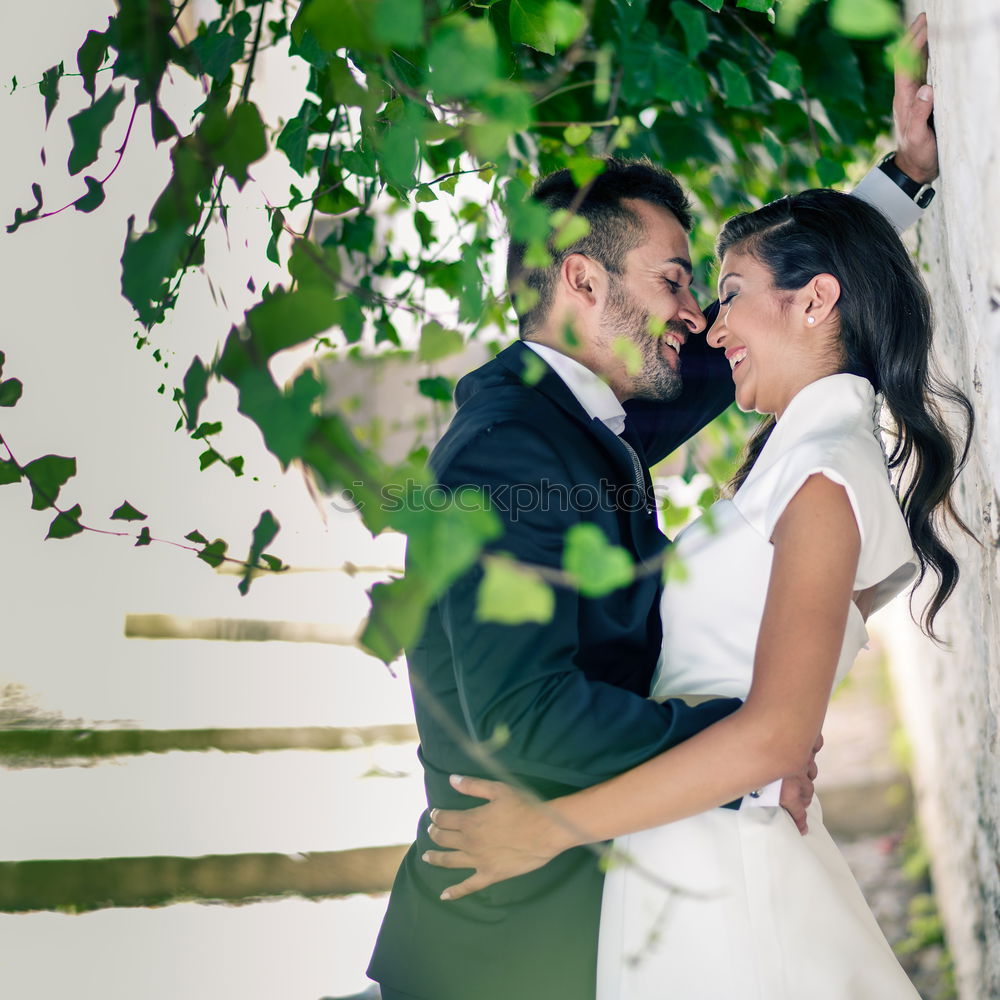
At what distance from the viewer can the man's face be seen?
5.88ft

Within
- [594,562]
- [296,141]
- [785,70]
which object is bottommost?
[594,562]

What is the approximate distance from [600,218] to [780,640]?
3.19 feet

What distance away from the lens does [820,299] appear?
1.47 m

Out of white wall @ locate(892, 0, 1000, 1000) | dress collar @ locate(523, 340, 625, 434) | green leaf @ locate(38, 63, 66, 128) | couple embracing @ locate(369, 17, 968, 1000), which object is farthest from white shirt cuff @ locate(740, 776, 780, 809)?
green leaf @ locate(38, 63, 66, 128)

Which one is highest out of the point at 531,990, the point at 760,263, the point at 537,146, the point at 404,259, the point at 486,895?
the point at 537,146

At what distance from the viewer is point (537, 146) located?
8.86 ft

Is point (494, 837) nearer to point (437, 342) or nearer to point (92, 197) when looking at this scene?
point (437, 342)

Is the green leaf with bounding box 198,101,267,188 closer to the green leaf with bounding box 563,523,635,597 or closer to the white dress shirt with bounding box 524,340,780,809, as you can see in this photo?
the green leaf with bounding box 563,523,635,597

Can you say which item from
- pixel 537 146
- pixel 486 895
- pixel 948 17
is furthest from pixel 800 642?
pixel 537 146

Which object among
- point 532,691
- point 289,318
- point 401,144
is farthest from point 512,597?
point 532,691

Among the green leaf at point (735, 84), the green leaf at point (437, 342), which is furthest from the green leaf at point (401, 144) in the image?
the green leaf at point (735, 84)

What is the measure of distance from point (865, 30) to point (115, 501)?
243 cm

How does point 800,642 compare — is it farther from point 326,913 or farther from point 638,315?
point 326,913

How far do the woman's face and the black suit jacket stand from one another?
9.2 inches
